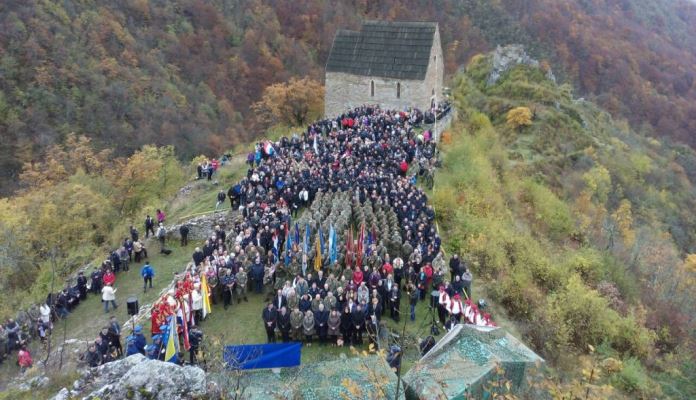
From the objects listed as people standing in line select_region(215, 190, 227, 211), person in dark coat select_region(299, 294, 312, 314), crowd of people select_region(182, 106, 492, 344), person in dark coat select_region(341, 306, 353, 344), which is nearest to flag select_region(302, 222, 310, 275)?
crowd of people select_region(182, 106, 492, 344)

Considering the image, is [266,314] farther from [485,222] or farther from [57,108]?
[57,108]

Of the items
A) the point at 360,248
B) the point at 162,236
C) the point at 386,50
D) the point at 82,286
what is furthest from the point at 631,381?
the point at 386,50

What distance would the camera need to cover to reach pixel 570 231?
3275cm

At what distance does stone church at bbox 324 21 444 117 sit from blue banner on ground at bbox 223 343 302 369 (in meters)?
28.4

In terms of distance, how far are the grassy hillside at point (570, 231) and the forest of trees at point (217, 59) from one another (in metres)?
30.1

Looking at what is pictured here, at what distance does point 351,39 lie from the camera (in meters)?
42.8

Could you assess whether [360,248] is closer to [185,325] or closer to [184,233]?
[185,325]

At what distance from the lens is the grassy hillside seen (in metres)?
19.9

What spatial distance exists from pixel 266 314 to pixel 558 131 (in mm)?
38895

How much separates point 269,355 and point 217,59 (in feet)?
258

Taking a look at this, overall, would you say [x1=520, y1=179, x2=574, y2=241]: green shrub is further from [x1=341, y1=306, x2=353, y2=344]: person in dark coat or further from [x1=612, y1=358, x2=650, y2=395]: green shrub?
[x1=341, y1=306, x2=353, y2=344]: person in dark coat

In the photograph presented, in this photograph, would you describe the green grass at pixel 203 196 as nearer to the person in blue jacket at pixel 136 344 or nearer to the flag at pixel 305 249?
the flag at pixel 305 249

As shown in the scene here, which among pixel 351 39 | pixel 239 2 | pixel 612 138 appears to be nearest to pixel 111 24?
pixel 239 2

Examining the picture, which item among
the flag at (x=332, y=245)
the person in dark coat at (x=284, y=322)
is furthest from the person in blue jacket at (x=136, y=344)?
the flag at (x=332, y=245)
